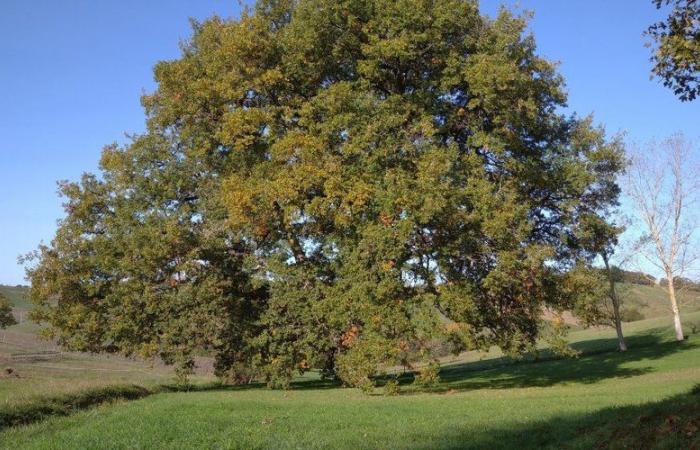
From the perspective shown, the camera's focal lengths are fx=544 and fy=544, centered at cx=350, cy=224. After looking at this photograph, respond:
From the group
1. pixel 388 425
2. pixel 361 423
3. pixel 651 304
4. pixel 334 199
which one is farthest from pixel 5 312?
pixel 651 304

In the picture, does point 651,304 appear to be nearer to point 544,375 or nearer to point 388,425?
point 544,375

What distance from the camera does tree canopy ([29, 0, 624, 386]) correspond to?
19.7 metres

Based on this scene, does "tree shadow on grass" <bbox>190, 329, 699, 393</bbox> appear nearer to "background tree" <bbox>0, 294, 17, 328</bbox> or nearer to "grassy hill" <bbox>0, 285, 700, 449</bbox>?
"grassy hill" <bbox>0, 285, 700, 449</bbox>

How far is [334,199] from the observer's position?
1984cm

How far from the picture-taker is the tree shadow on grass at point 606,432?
7105 mm

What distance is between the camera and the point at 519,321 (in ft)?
70.8

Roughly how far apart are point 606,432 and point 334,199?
13.0 m

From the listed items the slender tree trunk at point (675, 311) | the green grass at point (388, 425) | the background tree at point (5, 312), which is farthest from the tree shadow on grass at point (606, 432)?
the background tree at point (5, 312)

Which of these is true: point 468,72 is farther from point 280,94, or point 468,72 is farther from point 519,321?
point 519,321

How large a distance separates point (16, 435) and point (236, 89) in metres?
15.2

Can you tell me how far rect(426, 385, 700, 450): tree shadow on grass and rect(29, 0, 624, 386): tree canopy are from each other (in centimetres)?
890

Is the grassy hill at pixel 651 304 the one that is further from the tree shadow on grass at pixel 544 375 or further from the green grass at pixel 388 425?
the green grass at pixel 388 425

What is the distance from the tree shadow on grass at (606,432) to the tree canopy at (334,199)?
8.90 meters

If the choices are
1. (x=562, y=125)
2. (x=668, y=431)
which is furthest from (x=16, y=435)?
(x=562, y=125)
